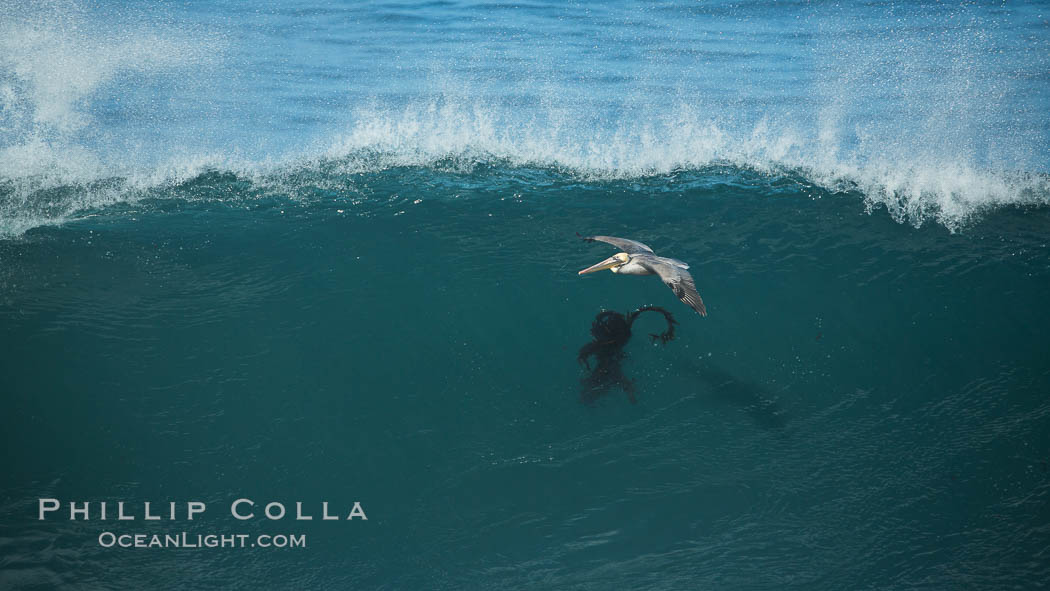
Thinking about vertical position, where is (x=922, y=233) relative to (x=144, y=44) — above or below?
below

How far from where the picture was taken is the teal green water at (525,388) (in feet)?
18.7

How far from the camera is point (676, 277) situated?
615 centimetres

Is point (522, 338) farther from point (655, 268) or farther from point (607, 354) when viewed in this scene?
point (655, 268)

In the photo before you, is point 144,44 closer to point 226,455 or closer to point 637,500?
point 226,455

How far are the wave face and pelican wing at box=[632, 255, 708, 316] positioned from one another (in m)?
3.62

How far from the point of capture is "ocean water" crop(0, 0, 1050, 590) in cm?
579

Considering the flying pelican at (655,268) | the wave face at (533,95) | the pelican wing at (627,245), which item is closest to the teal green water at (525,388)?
the wave face at (533,95)

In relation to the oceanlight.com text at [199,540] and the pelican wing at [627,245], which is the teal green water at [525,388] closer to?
the oceanlight.com text at [199,540]

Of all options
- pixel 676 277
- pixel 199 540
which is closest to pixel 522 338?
pixel 676 277

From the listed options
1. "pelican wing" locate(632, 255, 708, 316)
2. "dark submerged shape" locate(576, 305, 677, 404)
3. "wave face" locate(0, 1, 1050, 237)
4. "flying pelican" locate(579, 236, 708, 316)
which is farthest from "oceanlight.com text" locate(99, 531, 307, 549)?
"wave face" locate(0, 1, 1050, 237)

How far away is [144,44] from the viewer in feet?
51.4

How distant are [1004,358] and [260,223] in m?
8.42

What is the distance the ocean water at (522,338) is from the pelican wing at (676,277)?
1.26m

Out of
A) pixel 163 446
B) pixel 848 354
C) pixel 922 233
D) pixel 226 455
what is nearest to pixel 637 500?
pixel 848 354
